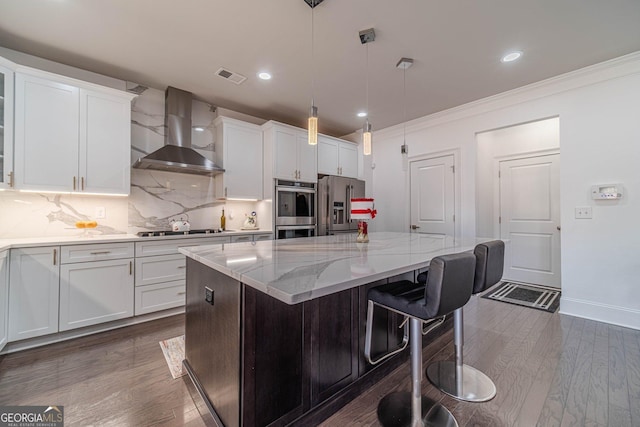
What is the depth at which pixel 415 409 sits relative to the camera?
1.34m

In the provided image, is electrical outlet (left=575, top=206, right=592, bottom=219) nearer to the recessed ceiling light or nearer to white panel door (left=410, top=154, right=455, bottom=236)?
white panel door (left=410, top=154, right=455, bottom=236)

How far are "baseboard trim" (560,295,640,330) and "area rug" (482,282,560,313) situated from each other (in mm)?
170

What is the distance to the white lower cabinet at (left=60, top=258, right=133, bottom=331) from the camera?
229 centimetres

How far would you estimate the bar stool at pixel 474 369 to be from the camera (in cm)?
158

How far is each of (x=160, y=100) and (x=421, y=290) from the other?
145 inches

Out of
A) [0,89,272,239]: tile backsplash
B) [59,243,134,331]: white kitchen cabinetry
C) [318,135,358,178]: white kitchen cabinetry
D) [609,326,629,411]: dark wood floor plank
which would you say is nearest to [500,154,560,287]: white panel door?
[609,326,629,411]: dark wood floor plank

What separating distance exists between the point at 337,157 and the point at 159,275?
318 cm

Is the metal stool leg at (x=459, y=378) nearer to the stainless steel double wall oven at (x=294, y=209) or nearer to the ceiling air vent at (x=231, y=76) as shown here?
the stainless steel double wall oven at (x=294, y=209)

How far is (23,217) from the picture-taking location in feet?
8.23

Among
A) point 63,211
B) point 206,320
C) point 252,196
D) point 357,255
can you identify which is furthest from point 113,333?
point 357,255

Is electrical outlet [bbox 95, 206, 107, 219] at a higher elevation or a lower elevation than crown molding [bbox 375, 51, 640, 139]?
lower

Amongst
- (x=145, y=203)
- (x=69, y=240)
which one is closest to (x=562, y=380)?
(x=69, y=240)

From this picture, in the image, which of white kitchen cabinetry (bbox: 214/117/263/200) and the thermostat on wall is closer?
the thermostat on wall

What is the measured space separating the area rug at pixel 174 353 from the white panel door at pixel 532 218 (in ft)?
15.7
